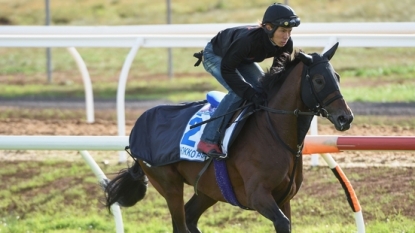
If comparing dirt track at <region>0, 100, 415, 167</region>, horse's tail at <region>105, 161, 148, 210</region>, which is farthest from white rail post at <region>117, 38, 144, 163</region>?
horse's tail at <region>105, 161, 148, 210</region>

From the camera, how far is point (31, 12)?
23844mm

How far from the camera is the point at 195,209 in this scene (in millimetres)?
6371

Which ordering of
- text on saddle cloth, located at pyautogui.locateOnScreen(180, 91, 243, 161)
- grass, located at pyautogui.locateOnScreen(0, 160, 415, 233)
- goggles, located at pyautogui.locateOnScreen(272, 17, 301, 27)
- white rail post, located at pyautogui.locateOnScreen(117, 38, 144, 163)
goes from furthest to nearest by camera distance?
white rail post, located at pyautogui.locateOnScreen(117, 38, 144, 163) → grass, located at pyautogui.locateOnScreen(0, 160, 415, 233) → text on saddle cloth, located at pyautogui.locateOnScreen(180, 91, 243, 161) → goggles, located at pyautogui.locateOnScreen(272, 17, 301, 27)

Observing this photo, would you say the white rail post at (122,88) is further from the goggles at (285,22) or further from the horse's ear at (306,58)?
the horse's ear at (306,58)

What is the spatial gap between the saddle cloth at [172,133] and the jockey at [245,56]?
0.10 metres

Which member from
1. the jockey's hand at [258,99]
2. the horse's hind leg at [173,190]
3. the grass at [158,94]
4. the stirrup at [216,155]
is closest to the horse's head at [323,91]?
the jockey's hand at [258,99]

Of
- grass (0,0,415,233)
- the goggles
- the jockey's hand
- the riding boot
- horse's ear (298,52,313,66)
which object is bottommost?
grass (0,0,415,233)

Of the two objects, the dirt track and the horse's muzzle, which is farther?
the dirt track

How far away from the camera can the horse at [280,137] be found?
523cm

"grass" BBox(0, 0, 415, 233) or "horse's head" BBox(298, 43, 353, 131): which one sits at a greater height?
"horse's head" BBox(298, 43, 353, 131)

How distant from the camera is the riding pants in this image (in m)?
5.75

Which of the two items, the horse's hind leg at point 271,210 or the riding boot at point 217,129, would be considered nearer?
the horse's hind leg at point 271,210

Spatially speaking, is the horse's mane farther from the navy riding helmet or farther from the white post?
the white post

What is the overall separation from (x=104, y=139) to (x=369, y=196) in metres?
2.47
